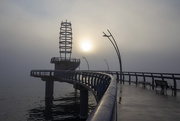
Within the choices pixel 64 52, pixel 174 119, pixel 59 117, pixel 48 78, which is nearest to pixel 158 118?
pixel 174 119

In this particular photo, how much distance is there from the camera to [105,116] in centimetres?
166

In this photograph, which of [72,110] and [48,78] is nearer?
[72,110]

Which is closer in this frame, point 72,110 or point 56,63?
point 72,110

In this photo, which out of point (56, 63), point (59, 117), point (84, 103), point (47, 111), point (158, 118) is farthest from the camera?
point (56, 63)

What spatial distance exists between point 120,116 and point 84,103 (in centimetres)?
1791

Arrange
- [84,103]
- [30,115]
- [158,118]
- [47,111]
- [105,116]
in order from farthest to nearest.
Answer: [47,111], [30,115], [84,103], [158,118], [105,116]

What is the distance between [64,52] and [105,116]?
2606 inches

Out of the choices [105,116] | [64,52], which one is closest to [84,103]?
[105,116]

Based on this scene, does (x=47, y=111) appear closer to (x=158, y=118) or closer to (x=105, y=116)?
(x=158, y=118)

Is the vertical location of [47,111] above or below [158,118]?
below

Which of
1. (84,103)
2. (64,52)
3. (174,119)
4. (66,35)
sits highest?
(66,35)

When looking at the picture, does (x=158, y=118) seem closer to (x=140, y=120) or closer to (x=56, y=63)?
(x=140, y=120)

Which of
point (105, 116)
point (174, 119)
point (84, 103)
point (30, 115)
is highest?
point (105, 116)

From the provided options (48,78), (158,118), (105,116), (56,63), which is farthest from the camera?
(56,63)
